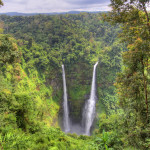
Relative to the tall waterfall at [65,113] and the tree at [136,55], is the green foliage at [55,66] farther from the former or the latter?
the tree at [136,55]

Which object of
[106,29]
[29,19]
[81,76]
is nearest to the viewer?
[81,76]

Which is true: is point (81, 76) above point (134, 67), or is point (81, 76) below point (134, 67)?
below

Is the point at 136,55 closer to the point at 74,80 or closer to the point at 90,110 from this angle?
the point at 90,110

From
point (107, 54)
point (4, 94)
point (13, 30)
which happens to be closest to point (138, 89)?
point (4, 94)

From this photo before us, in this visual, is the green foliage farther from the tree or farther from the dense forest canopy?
the tree

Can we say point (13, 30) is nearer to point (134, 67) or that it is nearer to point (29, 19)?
point (29, 19)

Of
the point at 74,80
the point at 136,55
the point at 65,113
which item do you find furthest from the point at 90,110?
the point at 136,55

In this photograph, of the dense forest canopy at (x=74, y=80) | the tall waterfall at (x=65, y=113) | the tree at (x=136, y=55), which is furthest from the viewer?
the tall waterfall at (x=65, y=113)

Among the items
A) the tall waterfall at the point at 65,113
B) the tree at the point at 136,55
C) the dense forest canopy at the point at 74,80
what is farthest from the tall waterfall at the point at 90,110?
the tree at the point at 136,55

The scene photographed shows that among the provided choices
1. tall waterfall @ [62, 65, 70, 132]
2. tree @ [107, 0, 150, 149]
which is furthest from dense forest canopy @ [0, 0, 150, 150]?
tall waterfall @ [62, 65, 70, 132]
